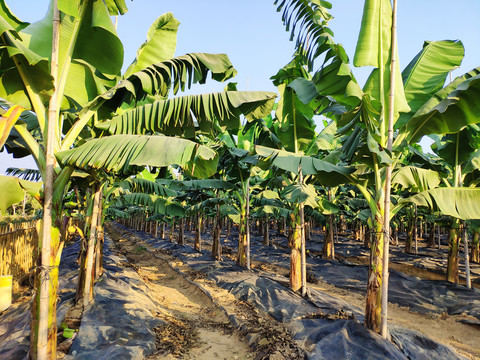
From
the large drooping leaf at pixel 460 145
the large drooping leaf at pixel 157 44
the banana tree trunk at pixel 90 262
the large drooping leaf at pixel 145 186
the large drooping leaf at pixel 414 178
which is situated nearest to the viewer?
the large drooping leaf at pixel 157 44

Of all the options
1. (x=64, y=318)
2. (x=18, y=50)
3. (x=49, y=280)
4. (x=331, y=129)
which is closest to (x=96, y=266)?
(x=64, y=318)

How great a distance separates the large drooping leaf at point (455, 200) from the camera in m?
4.93

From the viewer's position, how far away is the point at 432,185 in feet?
19.1

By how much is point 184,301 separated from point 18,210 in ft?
214

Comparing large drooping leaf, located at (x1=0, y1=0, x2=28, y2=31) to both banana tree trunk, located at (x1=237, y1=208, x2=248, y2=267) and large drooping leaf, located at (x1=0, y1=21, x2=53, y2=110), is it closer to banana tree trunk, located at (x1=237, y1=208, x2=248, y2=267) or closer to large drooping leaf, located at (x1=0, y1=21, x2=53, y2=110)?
large drooping leaf, located at (x1=0, y1=21, x2=53, y2=110)

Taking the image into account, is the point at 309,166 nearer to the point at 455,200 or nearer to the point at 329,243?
the point at 455,200

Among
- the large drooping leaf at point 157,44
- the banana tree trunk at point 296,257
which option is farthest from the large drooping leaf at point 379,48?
the banana tree trunk at point 296,257

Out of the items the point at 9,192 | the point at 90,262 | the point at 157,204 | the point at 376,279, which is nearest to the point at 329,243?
the point at 157,204

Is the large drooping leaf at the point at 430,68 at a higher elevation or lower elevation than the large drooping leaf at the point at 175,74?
higher

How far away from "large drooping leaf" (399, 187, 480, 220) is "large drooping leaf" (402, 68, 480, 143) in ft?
3.32

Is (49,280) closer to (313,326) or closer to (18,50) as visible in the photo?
(18,50)

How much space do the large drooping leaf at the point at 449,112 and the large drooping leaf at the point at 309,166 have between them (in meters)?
1.20

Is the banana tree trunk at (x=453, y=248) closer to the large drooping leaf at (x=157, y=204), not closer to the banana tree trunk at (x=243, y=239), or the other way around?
the banana tree trunk at (x=243, y=239)

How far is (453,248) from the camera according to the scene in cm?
1025
